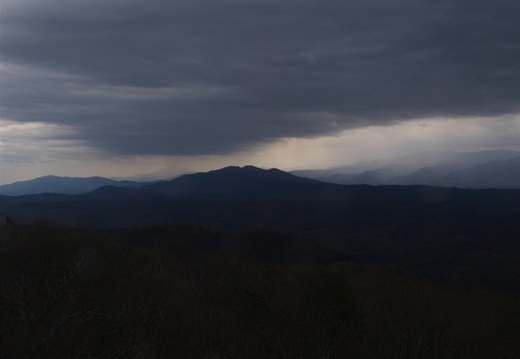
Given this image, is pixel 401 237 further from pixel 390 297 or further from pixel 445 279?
pixel 390 297

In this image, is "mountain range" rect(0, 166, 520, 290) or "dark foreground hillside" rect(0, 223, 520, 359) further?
"mountain range" rect(0, 166, 520, 290)

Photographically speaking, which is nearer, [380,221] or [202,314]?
[202,314]

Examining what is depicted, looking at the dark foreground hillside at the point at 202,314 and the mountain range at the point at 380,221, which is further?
the mountain range at the point at 380,221

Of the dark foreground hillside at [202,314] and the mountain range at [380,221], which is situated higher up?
the dark foreground hillside at [202,314]

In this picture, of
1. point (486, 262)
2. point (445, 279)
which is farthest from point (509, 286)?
point (486, 262)

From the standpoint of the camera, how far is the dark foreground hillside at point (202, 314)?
11.8 metres

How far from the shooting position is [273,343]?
51.5ft

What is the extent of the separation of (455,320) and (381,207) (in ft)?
469

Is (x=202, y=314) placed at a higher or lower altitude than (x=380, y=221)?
higher

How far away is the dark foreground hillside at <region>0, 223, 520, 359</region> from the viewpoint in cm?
1175

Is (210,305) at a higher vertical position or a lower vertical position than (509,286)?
higher

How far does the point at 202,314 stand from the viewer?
20219 millimetres

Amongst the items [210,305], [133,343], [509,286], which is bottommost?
[509,286]

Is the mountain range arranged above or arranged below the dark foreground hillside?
below
